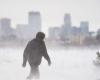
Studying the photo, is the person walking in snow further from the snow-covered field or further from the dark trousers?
the snow-covered field

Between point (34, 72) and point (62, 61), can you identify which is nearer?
point (34, 72)

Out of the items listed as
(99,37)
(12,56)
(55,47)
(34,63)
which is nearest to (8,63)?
(12,56)

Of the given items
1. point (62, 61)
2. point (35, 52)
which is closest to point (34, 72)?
point (35, 52)

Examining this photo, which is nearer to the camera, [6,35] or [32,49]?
[32,49]

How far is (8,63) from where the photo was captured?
472 inches

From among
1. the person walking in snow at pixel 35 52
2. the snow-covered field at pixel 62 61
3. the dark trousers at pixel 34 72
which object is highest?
the person walking in snow at pixel 35 52

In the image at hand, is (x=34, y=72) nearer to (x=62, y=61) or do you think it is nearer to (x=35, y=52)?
(x=35, y=52)

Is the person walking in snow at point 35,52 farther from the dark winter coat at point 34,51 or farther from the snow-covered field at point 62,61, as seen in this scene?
the snow-covered field at point 62,61

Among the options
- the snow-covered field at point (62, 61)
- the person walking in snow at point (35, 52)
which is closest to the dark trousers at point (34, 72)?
the person walking in snow at point (35, 52)

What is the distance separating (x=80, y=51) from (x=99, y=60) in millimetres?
1482

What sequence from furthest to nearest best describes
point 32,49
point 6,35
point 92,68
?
point 6,35 < point 92,68 < point 32,49

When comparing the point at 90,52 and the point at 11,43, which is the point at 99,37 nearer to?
the point at 90,52

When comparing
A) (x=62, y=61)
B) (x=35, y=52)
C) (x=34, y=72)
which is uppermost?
(x=35, y=52)

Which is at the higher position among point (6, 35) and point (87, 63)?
point (6, 35)
